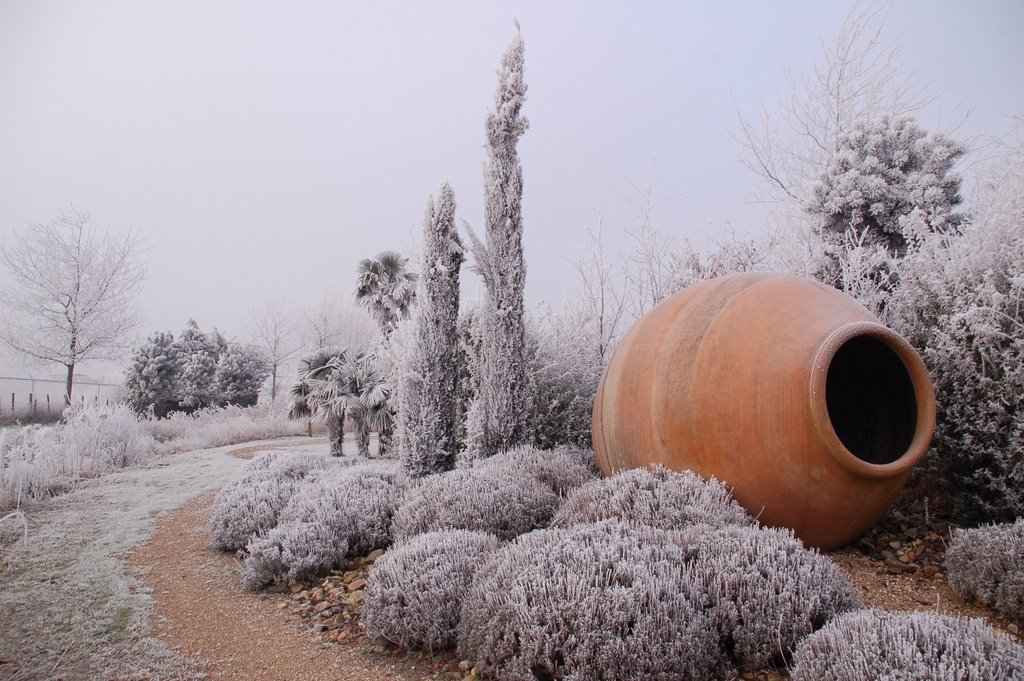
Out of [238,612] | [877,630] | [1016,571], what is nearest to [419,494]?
[238,612]

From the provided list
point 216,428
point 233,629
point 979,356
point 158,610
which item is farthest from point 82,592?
point 216,428

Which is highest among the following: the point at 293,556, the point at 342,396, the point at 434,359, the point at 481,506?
the point at 434,359

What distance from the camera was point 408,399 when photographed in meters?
6.74

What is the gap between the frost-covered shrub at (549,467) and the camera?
506cm

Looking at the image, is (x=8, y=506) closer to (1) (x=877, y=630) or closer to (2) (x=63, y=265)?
(2) (x=63, y=265)

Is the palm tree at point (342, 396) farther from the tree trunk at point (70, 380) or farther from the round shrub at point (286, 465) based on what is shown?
the tree trunk at point (70, 380)

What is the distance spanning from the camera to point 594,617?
2467mm

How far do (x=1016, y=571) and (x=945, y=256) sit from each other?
303 centimetres

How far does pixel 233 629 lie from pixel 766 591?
3233mm

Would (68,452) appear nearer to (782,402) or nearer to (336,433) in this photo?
(336,433)

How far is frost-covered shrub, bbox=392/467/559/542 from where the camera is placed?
13.8 feet

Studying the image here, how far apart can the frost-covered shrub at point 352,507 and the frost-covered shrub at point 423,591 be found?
1.17 meters

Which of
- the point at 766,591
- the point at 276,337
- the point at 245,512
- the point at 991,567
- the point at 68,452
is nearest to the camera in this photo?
the point at 766,591

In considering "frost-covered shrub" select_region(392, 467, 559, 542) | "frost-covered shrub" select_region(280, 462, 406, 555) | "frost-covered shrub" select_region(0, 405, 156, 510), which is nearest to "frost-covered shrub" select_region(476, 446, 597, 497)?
"frost-covered shrub" select_region(392, 467, 559, 542)
